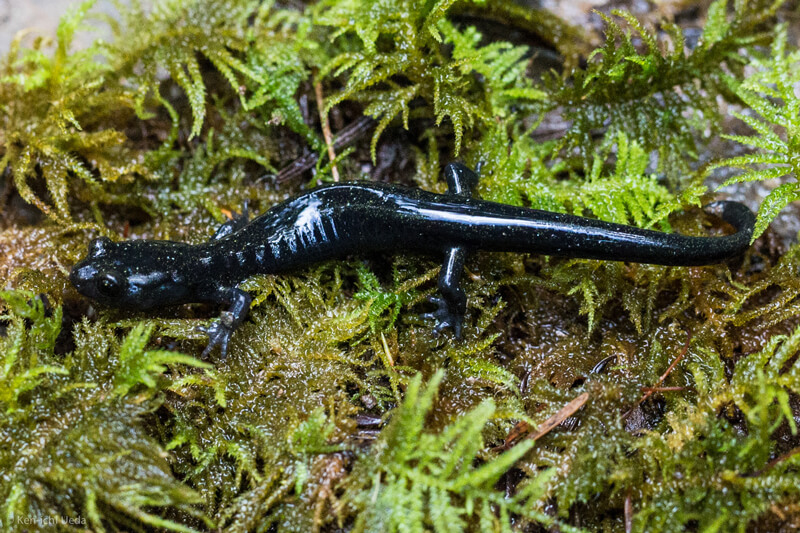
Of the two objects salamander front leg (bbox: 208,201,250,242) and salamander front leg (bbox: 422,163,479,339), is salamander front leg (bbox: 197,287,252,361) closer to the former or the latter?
salamander front leg (bbox: 208,201,250,242)

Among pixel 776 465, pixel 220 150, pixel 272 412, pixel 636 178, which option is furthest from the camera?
pixel 220 150

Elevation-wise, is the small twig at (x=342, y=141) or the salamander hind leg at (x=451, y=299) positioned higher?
the small twig at (x=342, y=141)

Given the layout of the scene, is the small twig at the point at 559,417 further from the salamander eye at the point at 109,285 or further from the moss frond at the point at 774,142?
the salamander eye at the point at 109,285

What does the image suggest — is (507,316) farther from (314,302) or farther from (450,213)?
(314,302)

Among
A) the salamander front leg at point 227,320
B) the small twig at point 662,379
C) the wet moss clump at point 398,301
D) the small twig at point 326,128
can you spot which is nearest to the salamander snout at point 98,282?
the wet moss clump at point 398,301

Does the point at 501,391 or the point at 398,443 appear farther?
the point at 501,391

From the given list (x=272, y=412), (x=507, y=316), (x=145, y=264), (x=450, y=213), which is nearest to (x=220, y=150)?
(x=145, y=264)
